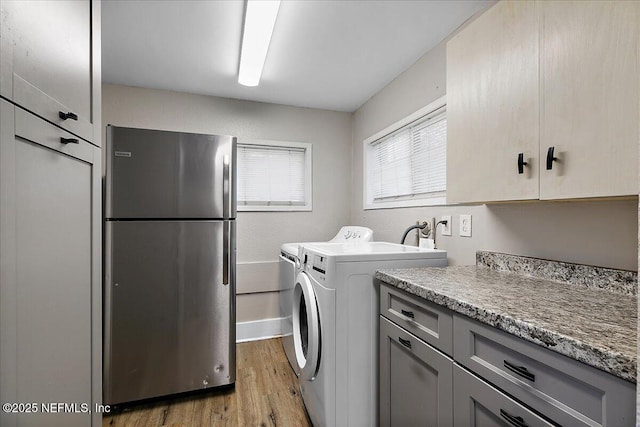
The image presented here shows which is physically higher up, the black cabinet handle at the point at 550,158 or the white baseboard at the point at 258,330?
the black cabinet handle at the point at 550,158

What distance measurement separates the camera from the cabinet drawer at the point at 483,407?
2.46ft

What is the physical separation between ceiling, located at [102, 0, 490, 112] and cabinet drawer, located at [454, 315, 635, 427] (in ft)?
5.55

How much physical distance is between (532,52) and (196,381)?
97.8 inches

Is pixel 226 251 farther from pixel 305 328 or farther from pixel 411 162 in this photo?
pixel 411 162

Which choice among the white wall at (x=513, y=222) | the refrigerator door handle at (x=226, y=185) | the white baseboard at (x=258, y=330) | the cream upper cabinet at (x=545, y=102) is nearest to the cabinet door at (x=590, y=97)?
the cream upper cabinet at (x=545, y=102)

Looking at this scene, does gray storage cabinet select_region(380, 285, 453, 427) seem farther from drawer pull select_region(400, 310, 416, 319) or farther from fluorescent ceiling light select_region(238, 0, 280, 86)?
fluorescent ceiling light select_region(238, 0, 280, 86)

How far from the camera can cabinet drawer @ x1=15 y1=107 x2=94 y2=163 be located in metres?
0.78

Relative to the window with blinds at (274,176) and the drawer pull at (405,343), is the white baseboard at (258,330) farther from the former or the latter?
the drawer pull at (405,343)

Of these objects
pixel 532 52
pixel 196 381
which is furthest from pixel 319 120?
pixel 196 381

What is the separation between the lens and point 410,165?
2.44m

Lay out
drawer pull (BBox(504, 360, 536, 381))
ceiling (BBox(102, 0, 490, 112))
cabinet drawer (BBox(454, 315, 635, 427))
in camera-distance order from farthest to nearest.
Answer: ceiling (BBox(102, 0, 490, 112))
drawer pull (BBox(504, 360, 536, 381))
cabinet drawer (BBox(454, 315, 635, 427))

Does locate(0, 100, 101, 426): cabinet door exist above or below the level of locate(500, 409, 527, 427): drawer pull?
above

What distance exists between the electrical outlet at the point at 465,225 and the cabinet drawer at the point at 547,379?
3.15 ft

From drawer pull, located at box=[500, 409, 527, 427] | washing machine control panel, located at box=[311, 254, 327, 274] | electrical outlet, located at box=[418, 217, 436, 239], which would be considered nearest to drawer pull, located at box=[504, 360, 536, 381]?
drawer pull, located at box=[500, 409, 527, 427]
